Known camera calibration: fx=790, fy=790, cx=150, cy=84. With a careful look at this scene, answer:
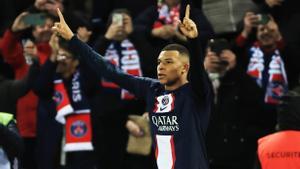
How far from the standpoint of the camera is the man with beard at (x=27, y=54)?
27.1 feet

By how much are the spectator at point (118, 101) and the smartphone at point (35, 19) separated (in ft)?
2.08

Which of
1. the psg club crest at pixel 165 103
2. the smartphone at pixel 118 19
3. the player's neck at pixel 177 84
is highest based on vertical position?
the smartphone at pixel 118 19

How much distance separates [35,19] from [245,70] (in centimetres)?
222

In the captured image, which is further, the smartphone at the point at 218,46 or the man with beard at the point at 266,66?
the man with beard at the point at 266,66

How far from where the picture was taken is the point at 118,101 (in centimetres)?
816

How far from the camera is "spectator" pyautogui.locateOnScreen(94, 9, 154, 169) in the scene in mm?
8078

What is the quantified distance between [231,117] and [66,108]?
5.35 ft

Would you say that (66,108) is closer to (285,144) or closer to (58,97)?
(58,97)

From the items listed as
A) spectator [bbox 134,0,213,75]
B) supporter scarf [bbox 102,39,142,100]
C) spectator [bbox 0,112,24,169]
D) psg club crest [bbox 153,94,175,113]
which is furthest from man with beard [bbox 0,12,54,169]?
psg club crest [bbox 153,94,175,113]

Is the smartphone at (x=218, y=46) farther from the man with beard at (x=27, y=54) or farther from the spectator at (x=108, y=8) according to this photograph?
the man with beard at (x=27, y=54)

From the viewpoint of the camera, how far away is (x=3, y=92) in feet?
26.5

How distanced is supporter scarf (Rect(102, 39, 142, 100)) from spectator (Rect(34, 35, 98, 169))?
37 centimetres

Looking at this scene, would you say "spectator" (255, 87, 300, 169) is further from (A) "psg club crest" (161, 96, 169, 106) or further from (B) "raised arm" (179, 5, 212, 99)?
(A) "psg club crest" (161, 96, 169, 106)

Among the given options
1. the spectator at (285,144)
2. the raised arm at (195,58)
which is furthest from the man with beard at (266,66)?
the raised arm at (195,58)
